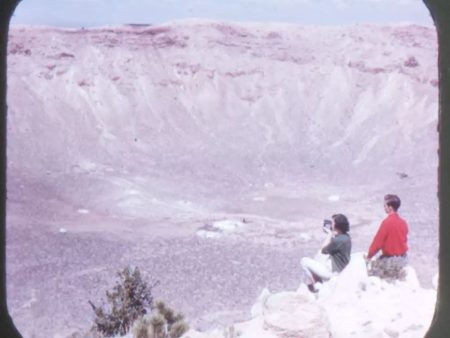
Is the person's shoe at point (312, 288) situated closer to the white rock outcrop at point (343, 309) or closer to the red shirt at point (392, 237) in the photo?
the white rock outcrop at point (343, 309)

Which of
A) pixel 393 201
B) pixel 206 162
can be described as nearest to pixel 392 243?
pixel 393 201

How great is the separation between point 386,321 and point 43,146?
1475 millimetres

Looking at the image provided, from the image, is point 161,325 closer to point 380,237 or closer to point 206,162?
point 206,162

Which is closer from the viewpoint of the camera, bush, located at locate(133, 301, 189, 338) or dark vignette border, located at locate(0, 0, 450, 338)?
dark vignette border, located at locate(0, 0, 450, 338)

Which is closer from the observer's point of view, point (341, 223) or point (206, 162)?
point (341, 223)

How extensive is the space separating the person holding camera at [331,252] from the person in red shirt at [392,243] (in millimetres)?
106

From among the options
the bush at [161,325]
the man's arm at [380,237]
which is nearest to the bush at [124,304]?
the bush at [161,325]

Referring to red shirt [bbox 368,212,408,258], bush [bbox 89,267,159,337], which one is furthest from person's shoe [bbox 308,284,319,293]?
bush [bbox 89,267,159,337]

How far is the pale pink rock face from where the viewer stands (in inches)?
119

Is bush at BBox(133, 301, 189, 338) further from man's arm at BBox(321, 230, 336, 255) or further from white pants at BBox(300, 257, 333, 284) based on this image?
man's arm at BBox(321, 230, 336, 255)

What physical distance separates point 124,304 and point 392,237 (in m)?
1.03

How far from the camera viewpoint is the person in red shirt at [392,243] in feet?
9.81

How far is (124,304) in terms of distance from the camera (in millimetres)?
3006

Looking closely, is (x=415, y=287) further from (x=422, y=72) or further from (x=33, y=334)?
(x=33, y=334)
